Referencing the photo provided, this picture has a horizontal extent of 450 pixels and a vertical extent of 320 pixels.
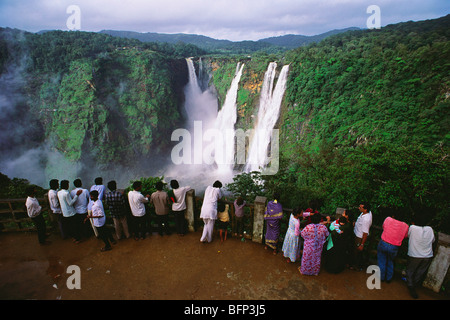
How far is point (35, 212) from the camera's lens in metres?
5.08

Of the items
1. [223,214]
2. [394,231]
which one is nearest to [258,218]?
[223,214]

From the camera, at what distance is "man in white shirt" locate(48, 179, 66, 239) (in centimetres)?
514

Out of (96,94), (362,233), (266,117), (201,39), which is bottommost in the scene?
(362,233)

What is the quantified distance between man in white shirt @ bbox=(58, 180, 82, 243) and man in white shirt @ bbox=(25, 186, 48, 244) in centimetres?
48

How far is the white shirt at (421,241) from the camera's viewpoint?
3.74 m

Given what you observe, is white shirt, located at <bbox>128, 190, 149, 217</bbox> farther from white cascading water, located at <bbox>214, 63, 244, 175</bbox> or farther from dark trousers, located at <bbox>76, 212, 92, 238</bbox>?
white cascading water, located at <bbox>214, 63, 244, 175</bbox>

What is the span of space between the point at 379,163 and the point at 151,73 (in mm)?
35219

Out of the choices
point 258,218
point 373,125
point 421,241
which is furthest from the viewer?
point 373,125

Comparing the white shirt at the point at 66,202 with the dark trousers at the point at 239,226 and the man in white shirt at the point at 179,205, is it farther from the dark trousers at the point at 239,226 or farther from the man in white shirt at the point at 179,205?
the dark trousers at the point at 239,226

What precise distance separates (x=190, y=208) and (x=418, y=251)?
449 cm

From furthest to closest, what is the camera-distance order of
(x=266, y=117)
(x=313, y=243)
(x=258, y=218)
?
(x=266, y=117) < (x=258, y=218) < (x=313, y=243)

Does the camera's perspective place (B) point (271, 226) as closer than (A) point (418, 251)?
No

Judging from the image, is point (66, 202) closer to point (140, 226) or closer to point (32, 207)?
point (32, 207)
